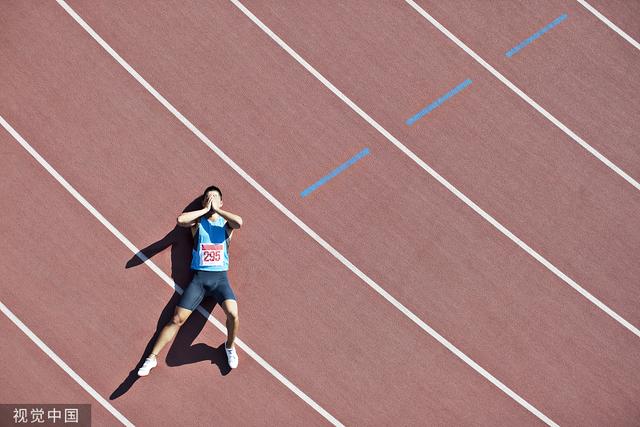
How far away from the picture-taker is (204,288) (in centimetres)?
678

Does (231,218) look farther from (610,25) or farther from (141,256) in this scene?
(610,25)

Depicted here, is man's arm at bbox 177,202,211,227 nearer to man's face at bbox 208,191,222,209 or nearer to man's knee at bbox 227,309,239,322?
man's face at bbox 208,191,222,209

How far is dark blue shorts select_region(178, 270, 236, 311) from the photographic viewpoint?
22.1 ft

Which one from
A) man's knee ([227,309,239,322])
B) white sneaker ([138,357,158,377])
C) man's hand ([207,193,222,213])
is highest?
man's hand ([207,193,222,213])

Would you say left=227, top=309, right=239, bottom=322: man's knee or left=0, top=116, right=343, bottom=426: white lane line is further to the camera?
left=0, top=116, right=343, bottom=426: white lane line

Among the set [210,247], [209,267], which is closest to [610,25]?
[210,247]

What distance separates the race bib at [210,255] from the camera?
6.74m

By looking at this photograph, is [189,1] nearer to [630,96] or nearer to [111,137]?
[111,137]

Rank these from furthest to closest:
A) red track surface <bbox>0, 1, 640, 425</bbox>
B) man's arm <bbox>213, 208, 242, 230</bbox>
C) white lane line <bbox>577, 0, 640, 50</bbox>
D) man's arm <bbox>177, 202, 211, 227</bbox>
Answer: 1. white lane line <bbox>577, 0, 640, 50</bbox>
2. red track surface <bbox>0, 1, 640, 425</bbox>
3. man's arm <bbox>213, 208, 242, 230</bbox>
4. man's arm <bbox>177, 202, 211, 227</bbox>

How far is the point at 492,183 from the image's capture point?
283 inches

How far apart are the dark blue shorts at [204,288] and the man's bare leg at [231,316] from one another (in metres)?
0.07

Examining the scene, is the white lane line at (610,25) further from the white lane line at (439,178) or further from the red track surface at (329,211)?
the white lane line at (439,178)

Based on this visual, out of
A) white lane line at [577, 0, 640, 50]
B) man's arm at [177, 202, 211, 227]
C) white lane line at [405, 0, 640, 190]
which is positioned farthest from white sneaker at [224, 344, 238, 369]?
white lane line at [577, 0, 640, 50]

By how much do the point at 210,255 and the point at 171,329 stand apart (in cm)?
114
